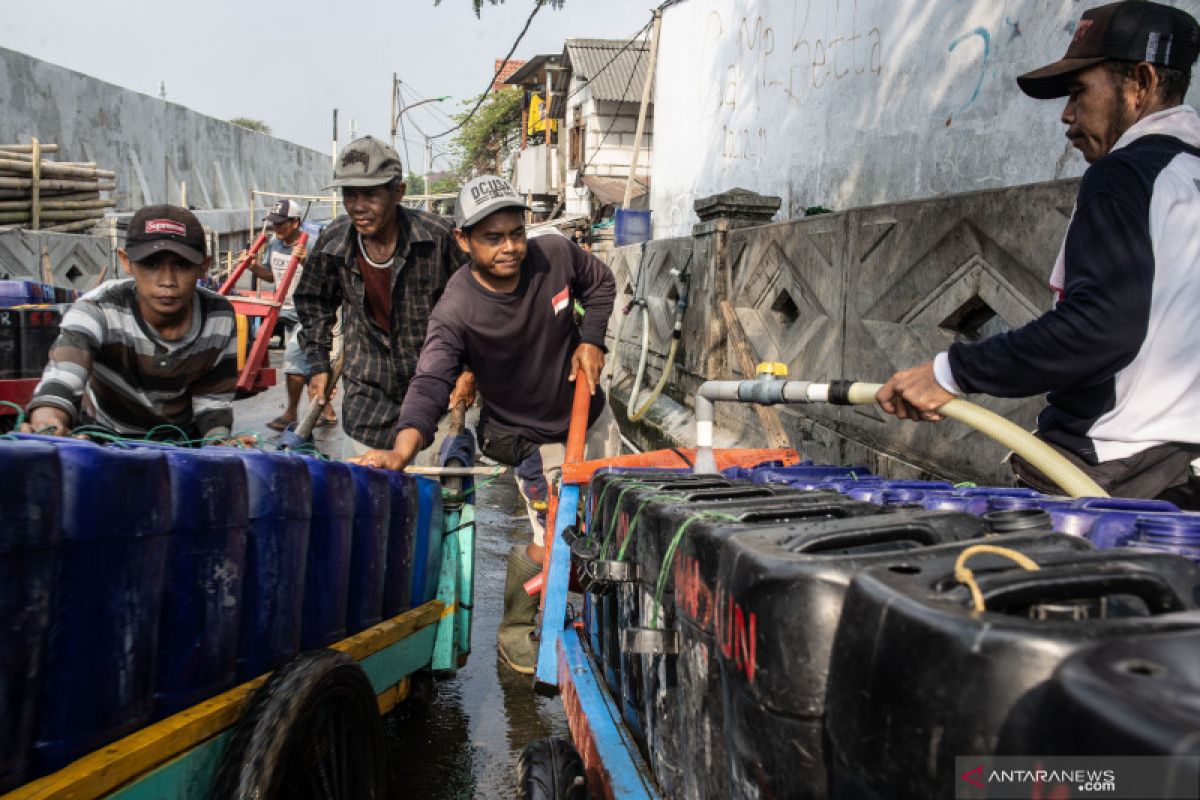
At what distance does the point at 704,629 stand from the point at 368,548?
1.72 meters

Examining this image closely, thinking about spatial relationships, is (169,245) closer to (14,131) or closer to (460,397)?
(460,397)

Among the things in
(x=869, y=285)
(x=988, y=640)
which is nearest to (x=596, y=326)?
(x=869, y=285)

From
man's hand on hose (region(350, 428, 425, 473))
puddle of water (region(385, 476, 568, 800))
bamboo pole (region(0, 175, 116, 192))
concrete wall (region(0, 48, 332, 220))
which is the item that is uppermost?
concrete wall (region(0, 48, 332, 220))

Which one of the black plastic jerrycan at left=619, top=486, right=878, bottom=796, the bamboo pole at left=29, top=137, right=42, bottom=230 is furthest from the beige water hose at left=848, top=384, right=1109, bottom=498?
the bamboo pole at left=29, top=137, right=42, bottom=230

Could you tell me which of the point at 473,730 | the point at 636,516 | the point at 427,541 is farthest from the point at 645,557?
the point at 473,730

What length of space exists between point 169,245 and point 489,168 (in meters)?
50.2

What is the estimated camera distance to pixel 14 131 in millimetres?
19188

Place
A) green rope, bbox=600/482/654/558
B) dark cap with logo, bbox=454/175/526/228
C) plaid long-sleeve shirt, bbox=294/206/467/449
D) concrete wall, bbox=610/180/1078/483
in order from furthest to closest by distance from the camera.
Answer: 1. plaid long-sleeve shirt, bbox=294/206/467/449
2. dark cap with logo, bbox=454/175/526/228
3. concrete wall, bbox=610/180/1078/483
4. green rope, bbox=600/482/654/558

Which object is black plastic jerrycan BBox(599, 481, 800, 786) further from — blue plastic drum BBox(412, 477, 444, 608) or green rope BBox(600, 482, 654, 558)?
blue plastic drum BBox(412, 477, 444, 608)

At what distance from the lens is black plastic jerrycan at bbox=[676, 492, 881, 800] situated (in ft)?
5.47

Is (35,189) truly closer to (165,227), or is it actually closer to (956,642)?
(165,227)

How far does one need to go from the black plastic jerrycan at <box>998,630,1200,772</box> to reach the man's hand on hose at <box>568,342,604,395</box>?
364 centimetres

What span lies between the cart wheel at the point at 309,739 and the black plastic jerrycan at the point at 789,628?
3.54ft

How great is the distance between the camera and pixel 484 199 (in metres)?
4.18
